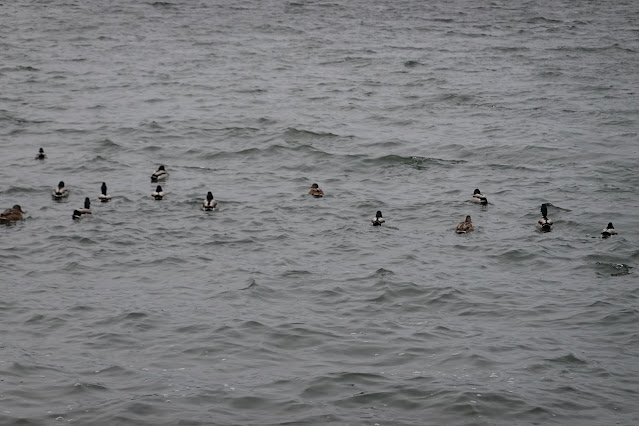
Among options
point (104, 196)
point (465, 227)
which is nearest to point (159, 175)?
point (104, 196)

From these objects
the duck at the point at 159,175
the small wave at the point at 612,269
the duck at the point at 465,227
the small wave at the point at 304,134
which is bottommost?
the small wave at the point at 612,269

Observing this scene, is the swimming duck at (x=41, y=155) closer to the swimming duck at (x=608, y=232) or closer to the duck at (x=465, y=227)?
the duck at (x=465, y=227)

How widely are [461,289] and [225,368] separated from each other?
728 centimetres

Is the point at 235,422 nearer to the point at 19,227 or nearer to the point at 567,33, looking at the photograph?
the point at 19,227

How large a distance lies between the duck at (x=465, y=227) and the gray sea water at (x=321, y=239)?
0.26m

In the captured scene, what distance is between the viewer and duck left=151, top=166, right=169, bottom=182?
34.8m

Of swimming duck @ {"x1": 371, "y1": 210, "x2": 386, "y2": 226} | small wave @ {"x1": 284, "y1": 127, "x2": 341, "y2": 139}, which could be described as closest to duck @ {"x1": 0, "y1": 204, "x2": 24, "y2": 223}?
swimming duck @ {"x1": 371, "y1": 210, "x2": 386, "y2": 226}

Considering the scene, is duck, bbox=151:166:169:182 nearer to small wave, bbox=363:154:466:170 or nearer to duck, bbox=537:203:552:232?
small wave, bbox=363:154:466:170

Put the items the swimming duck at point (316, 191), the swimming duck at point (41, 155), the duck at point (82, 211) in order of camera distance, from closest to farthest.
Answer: the duck at point (82, 211), the swimming duck at point (316, 191), the swimming duck at point (41, 155)

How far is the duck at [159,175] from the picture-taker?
34844 mm

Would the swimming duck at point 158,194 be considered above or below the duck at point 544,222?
above

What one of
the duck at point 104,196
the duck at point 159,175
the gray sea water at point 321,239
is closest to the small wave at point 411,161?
the gray sea water at point 321,239

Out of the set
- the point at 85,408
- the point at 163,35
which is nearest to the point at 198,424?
the point at 85,408

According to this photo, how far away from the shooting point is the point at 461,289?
26.0 m
